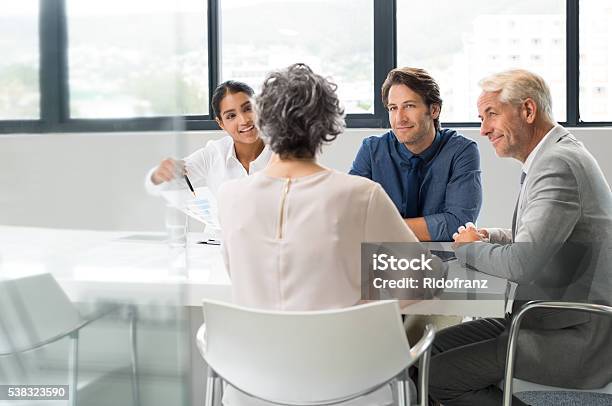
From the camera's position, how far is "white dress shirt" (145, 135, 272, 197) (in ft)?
9.37

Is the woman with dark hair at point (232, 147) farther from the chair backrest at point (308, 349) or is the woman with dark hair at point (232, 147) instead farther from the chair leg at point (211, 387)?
the chair backrest at point (308, 349)

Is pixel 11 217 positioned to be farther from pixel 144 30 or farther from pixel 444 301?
pixel 444 301

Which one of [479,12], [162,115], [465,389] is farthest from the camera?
[479,12]

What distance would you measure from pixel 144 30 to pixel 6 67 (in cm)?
26

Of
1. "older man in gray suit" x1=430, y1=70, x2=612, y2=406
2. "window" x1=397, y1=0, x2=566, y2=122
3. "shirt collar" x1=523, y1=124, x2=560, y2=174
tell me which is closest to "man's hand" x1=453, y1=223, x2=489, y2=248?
"older man in gray suit" x1=430, y1=70, x2=612, y2=406

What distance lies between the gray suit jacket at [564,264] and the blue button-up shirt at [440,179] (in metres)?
0.58

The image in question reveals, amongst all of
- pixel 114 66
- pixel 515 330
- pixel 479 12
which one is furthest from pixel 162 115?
pixel 479 12

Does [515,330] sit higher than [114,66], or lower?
lower

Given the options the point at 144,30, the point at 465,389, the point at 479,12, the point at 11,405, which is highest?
the point at 479,12

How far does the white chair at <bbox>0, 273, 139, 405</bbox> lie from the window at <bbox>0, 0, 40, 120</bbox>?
1.01ft

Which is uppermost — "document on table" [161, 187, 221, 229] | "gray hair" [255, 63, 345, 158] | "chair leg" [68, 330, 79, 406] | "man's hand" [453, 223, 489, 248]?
"gray hair" [255, 63, 345, 158]

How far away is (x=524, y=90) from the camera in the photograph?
209cm

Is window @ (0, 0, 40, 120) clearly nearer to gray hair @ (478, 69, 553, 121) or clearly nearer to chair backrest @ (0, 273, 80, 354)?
chair backrest @ (0, 273, 80, 354)

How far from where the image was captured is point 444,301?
1.79m
